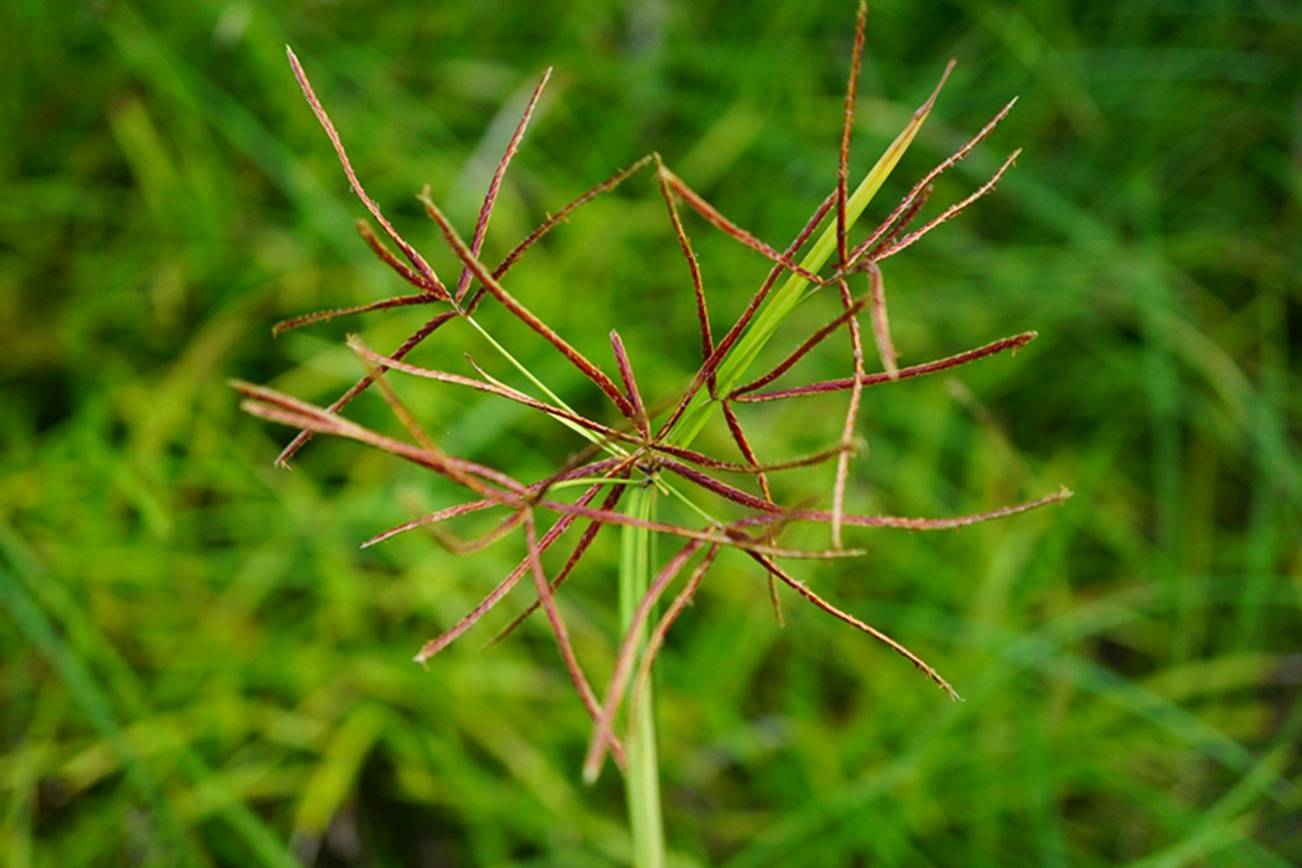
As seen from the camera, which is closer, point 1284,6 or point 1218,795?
point 1218,795

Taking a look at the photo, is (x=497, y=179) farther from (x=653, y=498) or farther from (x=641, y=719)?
(x=641, y=719)

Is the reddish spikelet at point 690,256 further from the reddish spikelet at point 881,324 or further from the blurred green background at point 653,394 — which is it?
the blurred green background at point 653,394

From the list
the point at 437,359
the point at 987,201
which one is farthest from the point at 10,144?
the point at 987,201

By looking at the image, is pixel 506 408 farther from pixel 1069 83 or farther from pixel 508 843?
pixel 1069 83

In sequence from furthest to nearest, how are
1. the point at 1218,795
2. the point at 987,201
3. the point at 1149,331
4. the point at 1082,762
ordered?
the point at 987,201 → the point at 1149,331 → the point at 1218,795 → the point at 1082,762

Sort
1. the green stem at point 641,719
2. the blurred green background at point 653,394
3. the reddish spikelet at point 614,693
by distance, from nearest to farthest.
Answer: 1. the reddish spikelet at point 614,693
2. the green stem at point 641,719
3. the blurred green background at point 653,394

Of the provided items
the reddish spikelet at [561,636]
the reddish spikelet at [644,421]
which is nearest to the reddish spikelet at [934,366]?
the reddish spikelet at [644,421]

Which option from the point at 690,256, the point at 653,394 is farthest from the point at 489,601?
the point at 653,394
